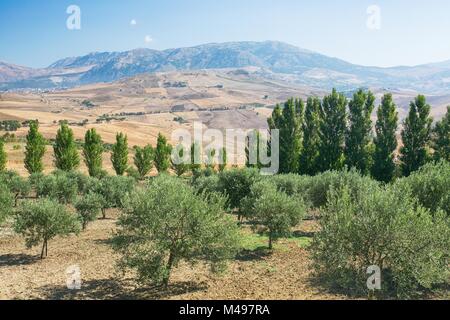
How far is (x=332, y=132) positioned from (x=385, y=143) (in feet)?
29.7

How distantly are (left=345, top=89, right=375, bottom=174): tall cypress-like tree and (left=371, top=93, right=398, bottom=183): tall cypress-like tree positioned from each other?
196 centimetres

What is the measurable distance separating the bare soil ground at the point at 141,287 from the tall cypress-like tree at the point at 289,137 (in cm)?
3403

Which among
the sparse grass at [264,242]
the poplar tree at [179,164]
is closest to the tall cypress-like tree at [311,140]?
the poplar tree at [179,164]

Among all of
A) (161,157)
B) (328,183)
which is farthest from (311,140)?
(161,157)

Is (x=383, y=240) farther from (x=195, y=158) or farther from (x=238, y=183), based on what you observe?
(x=195, y=158)

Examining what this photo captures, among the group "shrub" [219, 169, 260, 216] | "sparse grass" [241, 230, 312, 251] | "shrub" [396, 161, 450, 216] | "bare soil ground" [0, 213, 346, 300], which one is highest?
"shrub" [396, 161, 450, 216]

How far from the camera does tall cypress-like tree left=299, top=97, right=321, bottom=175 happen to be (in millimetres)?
69812

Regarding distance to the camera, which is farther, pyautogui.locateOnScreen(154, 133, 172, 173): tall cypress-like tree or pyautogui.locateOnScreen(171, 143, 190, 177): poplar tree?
pyautogui.locateOnScreen(171, 143, 190, 177): poplar tree

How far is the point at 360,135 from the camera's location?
6612 cm

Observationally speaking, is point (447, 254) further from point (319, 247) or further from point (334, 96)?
point (334, 96)

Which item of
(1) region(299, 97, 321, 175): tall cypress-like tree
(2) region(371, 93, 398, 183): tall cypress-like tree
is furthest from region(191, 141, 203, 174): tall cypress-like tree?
(2) region(371, 93, 398, 183): tall cypress-like tree

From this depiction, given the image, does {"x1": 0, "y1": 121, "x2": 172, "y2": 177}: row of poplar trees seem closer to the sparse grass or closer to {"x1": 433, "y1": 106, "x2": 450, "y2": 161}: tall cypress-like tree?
the sparse grass

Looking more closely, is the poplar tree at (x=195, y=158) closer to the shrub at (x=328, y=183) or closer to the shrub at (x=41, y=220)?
the shrub at (x=328, y=183)

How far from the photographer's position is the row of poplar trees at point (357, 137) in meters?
61.7
